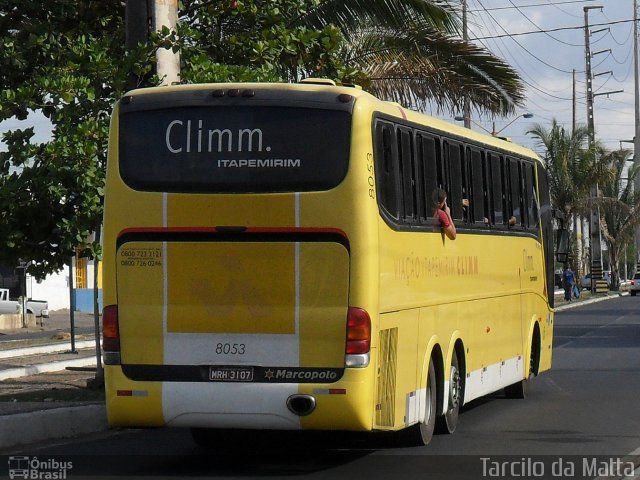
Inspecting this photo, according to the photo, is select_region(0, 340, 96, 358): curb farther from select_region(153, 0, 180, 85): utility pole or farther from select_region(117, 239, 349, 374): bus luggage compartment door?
select_region(117, 239, 349, 374): bus luggage compartment door

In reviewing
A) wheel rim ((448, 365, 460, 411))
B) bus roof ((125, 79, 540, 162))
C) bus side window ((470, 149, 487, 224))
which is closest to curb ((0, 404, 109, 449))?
bus roof ((125, 79, 540, 162))

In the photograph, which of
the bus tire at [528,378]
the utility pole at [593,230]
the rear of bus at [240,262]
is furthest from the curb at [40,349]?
the utility pole at [593,230]

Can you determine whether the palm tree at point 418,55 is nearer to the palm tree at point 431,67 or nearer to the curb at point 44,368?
the palm tree at point 431,67

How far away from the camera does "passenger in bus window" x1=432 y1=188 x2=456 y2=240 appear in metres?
13.8

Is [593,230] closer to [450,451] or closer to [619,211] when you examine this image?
[619,211]

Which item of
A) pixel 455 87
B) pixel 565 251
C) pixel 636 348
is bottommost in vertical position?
pixel 636 348

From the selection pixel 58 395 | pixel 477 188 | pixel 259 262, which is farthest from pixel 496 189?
pixel 259 262

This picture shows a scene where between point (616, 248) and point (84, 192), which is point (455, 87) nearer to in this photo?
point (84, 192)

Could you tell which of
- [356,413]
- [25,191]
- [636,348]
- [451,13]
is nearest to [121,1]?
[25,191]

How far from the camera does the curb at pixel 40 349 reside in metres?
28.2

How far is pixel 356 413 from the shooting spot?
36.9 feet

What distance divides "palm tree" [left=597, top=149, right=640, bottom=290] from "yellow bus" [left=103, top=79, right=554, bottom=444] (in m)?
59.0

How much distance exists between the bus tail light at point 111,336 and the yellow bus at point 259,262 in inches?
0.7

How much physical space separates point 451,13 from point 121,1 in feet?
22.2
